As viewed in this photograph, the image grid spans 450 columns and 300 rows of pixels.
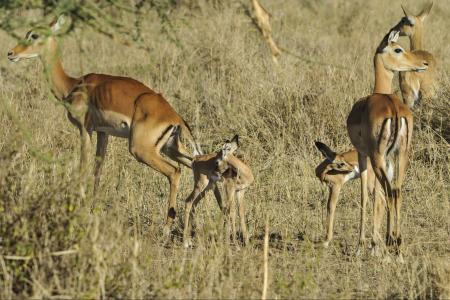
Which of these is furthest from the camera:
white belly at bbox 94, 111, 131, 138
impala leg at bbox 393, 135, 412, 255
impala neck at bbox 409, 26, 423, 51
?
impala neck at bbox 409, 26, 423, 51

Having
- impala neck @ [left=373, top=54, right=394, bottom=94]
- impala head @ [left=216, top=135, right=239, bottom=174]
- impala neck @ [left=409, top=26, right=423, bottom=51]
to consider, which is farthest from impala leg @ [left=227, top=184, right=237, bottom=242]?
impala neck @ [left=409, top=26, right=423, bottom=51]

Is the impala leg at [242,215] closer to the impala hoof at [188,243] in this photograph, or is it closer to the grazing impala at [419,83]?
the impala hoof at [188,243]

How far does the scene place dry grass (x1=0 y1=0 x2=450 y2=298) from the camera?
4145 mm

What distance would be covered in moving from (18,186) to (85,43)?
24.5 ft

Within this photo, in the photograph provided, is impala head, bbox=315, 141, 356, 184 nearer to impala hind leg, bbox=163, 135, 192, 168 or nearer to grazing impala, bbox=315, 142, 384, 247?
grazing impala, bbox=315, 142, 384, 247

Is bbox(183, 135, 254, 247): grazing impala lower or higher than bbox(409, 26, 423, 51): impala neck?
lower

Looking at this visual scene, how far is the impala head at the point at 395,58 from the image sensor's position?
22.2 feet

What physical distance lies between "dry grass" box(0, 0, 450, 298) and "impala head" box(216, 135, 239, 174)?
489mm

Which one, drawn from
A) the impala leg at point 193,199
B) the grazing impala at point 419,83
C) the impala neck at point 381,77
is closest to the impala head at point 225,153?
the impala leg at point 193,199

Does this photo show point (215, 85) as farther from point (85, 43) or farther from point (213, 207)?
point (85, 43)

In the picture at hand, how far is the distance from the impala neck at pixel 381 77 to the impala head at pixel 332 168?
92 cm

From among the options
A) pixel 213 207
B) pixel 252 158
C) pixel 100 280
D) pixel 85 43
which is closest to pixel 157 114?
pixel 213 207

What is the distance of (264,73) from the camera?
916cm

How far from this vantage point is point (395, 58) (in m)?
6.82
